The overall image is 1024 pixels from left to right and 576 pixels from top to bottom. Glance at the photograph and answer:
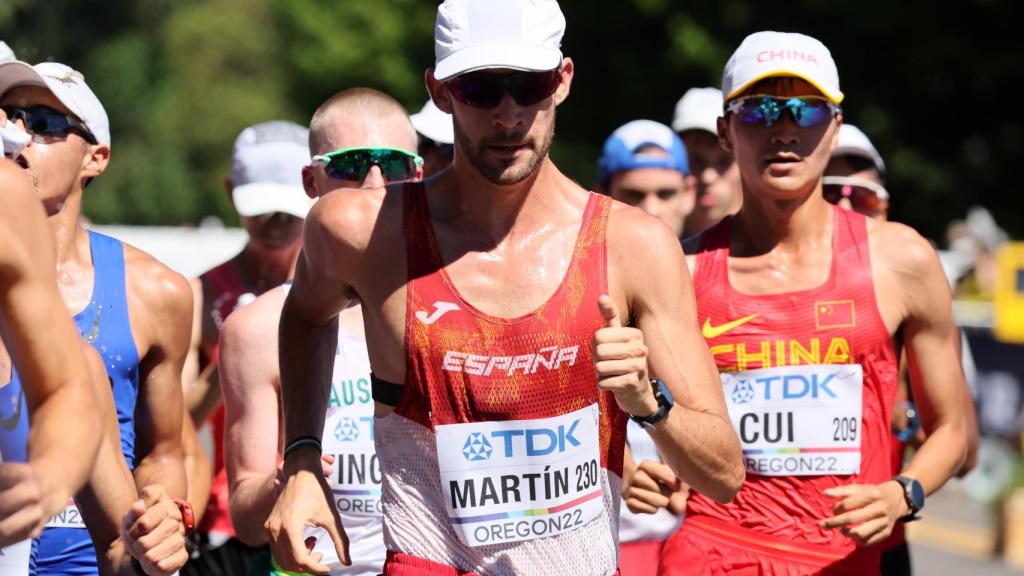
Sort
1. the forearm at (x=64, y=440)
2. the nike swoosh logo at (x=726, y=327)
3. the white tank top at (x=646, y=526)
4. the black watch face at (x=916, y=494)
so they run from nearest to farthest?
the forearm at (x=64, y=440)
the black watch face at (x=916, y=494)
the nike swoosh logo at (x=726, y=327)
the white tank top at (x=646, y=526)

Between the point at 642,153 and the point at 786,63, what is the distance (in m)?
1.75

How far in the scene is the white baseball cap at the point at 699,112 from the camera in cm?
785

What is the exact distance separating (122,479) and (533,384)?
3.39ft

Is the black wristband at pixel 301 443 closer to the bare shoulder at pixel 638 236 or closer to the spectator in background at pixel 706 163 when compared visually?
the bare shoulder at pixel 638 236

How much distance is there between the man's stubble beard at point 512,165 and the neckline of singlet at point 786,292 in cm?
155

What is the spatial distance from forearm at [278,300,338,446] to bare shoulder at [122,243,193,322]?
710 mm

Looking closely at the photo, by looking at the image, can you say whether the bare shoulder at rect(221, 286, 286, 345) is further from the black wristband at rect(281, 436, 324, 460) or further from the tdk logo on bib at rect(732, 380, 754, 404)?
the tdk logo on bib at rect(732, 380, 754, 404)

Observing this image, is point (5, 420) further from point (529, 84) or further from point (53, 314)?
point (529, 84)

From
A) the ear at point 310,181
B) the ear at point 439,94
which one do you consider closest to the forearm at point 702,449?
the ear at point 439,94

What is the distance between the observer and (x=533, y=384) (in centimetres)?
399

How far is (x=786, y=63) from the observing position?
5.53 metres

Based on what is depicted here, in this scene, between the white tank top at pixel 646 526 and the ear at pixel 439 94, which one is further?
the white tank top at pixel 646 526

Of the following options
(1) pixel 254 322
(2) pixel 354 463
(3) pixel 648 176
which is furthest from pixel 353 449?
(3) pixel 648 176

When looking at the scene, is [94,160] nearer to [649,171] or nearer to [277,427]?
[277,427]
